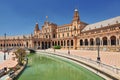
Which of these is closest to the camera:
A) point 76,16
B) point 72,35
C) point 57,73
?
point 57,73

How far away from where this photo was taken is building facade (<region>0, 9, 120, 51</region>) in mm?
49763

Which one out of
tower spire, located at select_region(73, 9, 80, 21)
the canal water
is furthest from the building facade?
the canal water

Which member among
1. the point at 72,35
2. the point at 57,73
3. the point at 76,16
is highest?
the point at 76,16

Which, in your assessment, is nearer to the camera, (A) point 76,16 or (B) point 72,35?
(A) point 76,16

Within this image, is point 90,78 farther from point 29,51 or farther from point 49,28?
point 49,28

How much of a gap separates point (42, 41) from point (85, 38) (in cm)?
3161

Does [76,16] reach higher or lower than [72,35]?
higher

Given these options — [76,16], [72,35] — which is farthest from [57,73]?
[76,16]

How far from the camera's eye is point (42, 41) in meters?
79.9

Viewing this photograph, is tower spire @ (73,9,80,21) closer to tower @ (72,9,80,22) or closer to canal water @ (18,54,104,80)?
tower @ (72,9,80,22)

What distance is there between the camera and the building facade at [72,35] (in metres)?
49.8

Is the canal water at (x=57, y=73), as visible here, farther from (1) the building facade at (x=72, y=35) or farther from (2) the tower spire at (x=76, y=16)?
(2) the tower spire at (x=76, y=16)

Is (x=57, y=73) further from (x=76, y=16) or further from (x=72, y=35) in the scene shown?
(x=76, y=16)

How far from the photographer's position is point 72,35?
76.2m
